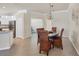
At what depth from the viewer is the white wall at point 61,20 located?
63.9 inches

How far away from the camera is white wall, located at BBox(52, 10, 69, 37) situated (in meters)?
1.62

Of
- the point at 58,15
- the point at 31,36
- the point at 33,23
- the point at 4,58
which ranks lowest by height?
the point at 4,58

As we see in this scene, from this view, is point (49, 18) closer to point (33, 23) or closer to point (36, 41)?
point (33, 23)

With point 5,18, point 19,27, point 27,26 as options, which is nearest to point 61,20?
point 27,26

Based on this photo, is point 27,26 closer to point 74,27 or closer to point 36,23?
point 36,23

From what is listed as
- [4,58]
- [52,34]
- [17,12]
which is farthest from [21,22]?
[4,58]

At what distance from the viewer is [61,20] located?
70.6 inches

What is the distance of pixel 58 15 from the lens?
69.9 inches

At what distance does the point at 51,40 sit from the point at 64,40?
0.26 m

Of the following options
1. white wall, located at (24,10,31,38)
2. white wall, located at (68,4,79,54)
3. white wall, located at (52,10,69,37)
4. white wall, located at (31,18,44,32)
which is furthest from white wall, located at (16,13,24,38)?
white wall, located at (68,4,79,54)

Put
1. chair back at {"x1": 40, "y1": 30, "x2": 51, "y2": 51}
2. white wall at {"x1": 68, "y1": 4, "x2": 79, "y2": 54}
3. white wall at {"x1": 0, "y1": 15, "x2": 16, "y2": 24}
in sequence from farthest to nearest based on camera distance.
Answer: chair back at {"x1": 40, "y1": 30, "x2": 51, "y2": 51}, white wall at {"x1": 68, "y1": 4, "x2": 79, "y2": 54}, white wall at {"x1": 0, "y1": 15, "x2": 16, "y2": 24}

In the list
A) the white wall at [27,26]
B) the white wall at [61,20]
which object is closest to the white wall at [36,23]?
the white wall at [27,26]

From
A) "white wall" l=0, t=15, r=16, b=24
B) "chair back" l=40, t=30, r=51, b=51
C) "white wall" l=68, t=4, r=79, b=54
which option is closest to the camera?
"white wall" l=0, t=15, r=16, b=24

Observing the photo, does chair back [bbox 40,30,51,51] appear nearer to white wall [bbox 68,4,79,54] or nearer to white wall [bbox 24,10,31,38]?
white wall [bbox 24,10,31,38]
